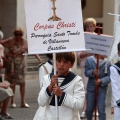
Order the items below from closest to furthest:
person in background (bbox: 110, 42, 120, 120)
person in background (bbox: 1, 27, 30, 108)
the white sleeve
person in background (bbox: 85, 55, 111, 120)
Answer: the white sleeve → person in background (bbox: 110, 42, 120, 120) → person in background (bbox: 85, 55, 111, 120) → person in background (bbox: 1, 27, 30, 108)

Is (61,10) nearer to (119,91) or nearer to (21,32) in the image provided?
(119,91)

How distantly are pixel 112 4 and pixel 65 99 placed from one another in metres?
13.0

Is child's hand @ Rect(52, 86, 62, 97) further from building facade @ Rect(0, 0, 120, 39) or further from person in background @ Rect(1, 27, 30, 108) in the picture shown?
building facade @ Rect(0, 0, 120, 39)

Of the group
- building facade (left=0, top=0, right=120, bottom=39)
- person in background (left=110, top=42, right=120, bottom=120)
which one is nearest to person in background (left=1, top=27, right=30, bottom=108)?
building facade (left=0, top=0, right=120, bottom=39)

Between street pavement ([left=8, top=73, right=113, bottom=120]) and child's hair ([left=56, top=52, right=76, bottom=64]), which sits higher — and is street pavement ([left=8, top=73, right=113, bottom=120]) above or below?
below

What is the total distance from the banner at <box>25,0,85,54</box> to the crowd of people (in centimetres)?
15

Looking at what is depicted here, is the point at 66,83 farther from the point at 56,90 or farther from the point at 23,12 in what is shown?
the point at 23,12

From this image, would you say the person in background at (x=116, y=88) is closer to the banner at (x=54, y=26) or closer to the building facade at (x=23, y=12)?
the banner at (x=54, y=26)

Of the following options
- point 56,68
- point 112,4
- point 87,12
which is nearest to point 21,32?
point 56,68

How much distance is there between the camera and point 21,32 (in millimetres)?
10984

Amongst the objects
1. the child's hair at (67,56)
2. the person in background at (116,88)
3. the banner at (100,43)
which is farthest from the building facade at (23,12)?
the child's hair at (67,56)

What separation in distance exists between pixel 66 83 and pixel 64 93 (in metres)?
0.13

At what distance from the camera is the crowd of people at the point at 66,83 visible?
5.65 m

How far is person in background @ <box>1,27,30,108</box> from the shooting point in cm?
1104
